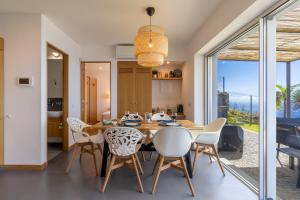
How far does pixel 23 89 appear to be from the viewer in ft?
11.3

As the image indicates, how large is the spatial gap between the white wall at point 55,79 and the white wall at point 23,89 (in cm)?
204

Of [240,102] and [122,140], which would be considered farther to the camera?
[240,102]

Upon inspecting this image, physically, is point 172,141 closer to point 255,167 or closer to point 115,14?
point 255,167

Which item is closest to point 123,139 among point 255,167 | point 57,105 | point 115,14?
point 255,167

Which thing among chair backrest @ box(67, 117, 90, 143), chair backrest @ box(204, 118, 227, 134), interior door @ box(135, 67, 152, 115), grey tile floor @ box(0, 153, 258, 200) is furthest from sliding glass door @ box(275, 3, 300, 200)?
interior door @ box(135, 67, 152, 115)

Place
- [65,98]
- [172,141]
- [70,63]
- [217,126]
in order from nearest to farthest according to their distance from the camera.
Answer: [172,141], [217,126], [65,98], [70,63]

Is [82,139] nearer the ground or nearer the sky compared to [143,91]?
nearer the ground

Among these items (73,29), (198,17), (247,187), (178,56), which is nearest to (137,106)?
(178,56)

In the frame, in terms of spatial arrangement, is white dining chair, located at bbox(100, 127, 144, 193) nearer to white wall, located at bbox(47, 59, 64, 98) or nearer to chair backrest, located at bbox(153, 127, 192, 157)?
chair backrest, located at bbox(153, 127, 192, 157)

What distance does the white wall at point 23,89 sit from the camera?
135 inches

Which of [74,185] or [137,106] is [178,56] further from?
[74,185]

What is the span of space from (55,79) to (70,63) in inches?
39.1

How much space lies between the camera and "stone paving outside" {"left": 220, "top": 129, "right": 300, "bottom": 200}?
2.18 m

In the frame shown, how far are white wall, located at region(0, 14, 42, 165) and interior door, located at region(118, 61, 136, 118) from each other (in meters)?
2.46
